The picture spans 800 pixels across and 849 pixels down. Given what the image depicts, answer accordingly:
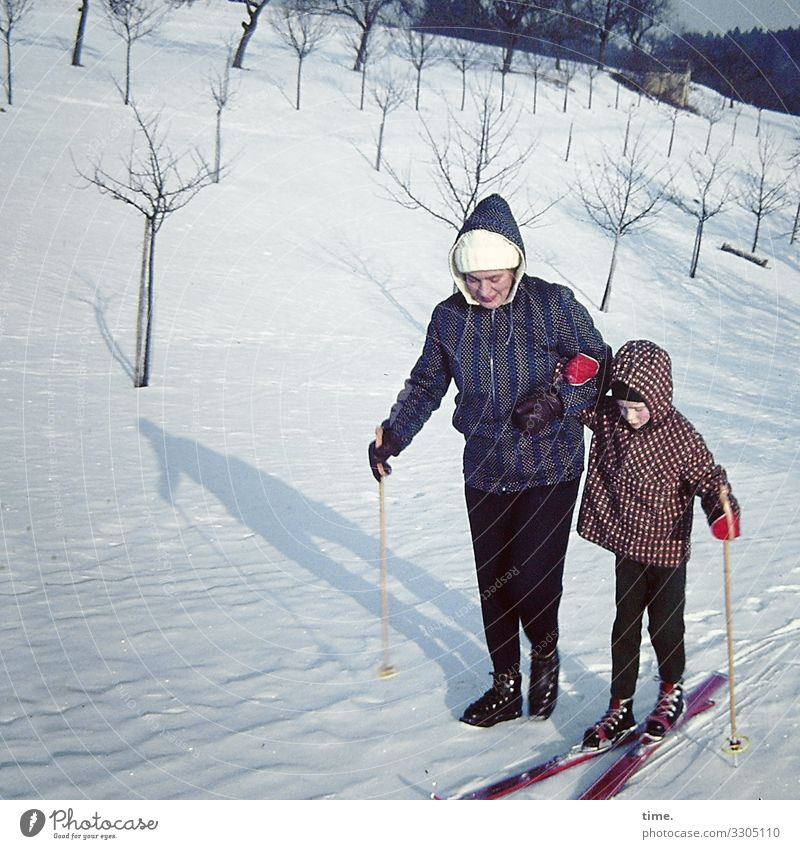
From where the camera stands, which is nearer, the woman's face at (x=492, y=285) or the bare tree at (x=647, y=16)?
the woman's face at (x=492, y=285)

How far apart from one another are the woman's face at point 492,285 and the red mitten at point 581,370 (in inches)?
14.0

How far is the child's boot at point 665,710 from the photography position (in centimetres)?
307

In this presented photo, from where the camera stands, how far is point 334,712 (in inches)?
139

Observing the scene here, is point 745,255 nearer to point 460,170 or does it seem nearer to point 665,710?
point 460,170

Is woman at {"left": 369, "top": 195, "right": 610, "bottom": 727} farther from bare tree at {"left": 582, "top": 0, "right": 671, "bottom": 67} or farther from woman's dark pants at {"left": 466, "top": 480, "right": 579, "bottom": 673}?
bare tree at {"left": 582, "top": 0, "right": 671, "bottom": 67}

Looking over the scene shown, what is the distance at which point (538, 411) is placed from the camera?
113 inches

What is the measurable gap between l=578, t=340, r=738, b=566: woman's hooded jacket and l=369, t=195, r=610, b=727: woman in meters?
0.14

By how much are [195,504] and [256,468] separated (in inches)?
47.2

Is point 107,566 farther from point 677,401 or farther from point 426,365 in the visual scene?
point 677,401

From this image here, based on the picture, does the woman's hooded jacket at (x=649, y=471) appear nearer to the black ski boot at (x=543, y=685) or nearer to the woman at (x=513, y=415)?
the woman at (x=513, y=415)

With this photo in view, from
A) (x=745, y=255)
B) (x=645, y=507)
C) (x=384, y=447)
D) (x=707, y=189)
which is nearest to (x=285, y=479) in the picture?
(x=384, y=447)

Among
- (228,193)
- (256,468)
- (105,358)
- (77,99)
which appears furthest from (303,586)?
(77,99)

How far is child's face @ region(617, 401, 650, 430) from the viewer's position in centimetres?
284

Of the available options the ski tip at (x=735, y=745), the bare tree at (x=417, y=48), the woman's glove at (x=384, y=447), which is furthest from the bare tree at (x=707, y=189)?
the ski tip at (x=735, y=745)
